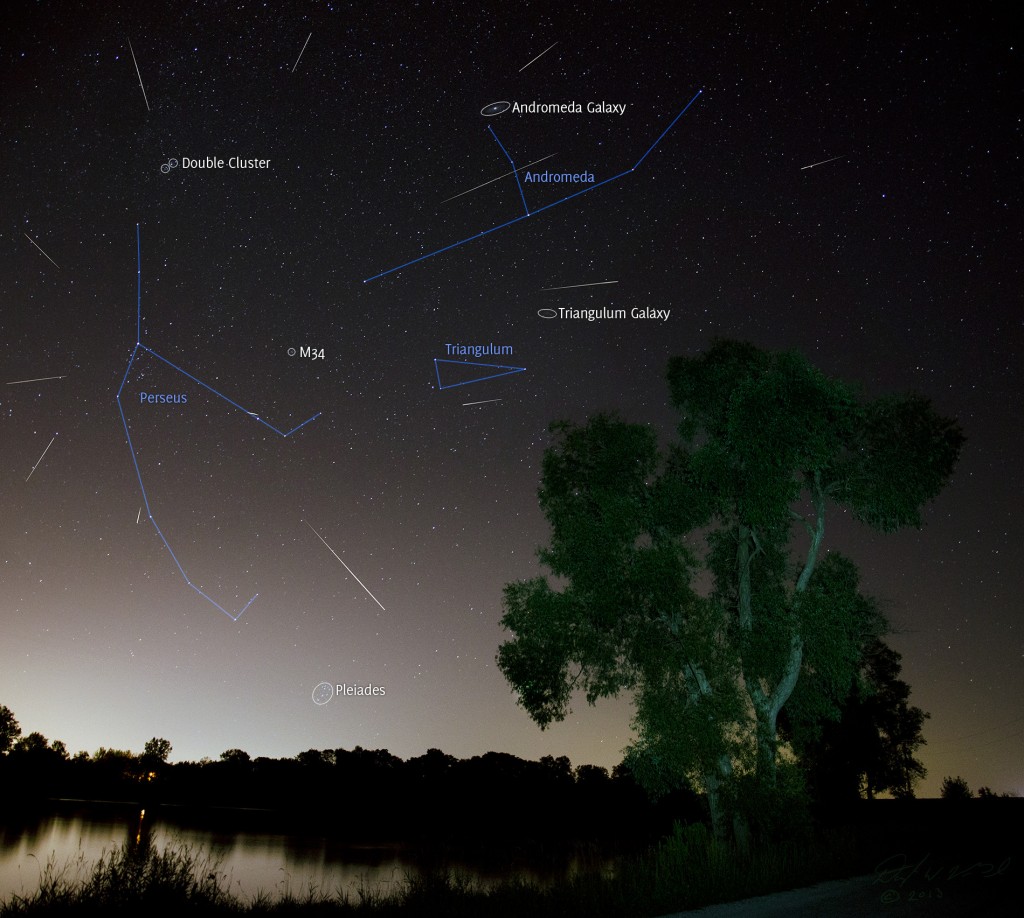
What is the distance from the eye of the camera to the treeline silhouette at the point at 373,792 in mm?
84312

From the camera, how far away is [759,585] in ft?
80.8

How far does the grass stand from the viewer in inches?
474

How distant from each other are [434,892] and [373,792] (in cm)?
11337

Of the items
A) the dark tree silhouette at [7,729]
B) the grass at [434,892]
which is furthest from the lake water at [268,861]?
the dark tree silhouette at [7,729]

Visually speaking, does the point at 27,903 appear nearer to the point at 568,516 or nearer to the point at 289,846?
the point at 568,516

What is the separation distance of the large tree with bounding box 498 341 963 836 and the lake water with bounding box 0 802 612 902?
5.08 metres

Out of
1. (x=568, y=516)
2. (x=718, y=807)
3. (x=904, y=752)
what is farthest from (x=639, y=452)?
(x=904, y=752)

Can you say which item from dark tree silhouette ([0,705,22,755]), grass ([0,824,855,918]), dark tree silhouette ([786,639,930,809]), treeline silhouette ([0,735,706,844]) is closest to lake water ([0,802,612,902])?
grass ([0,824,855,918])

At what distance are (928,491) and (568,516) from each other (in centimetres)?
1102

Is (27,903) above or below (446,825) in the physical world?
above

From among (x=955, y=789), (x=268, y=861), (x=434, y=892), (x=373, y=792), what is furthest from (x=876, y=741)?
(x=373, y=792)

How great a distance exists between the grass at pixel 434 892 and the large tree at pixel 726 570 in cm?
303

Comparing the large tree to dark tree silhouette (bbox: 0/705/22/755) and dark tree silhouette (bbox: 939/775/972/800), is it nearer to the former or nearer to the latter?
dark tree silhouette (bbox: 939/775/972/800)

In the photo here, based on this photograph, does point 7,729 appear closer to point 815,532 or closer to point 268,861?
point 268,861
